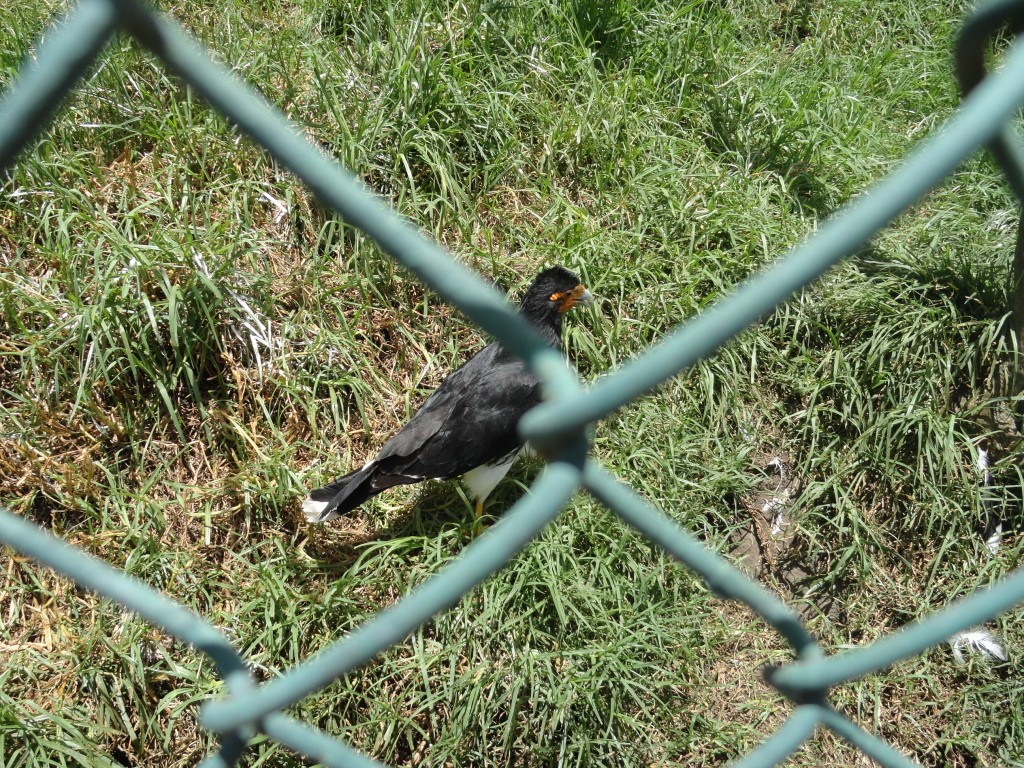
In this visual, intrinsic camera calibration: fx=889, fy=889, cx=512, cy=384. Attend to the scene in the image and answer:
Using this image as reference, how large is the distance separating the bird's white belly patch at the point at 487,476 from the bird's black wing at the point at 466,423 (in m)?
0.06

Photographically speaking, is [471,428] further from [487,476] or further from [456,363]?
[456,363]

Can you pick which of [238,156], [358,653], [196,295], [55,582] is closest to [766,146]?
[238,156]

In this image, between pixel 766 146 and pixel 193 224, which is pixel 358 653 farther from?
pixel 766 146

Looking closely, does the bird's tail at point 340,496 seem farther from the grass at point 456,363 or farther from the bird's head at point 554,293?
the bird's head at point 554,293

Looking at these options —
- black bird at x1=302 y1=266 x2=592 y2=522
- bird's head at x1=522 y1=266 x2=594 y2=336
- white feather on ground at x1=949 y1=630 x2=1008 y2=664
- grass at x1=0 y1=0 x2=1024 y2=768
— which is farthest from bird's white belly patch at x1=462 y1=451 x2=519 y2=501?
white feather on ground at x1=949 y1=630 x2=1008 y2=664

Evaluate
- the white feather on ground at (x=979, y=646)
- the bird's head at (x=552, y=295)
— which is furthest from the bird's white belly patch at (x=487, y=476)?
the white feather on ground at (x=979, y=646)

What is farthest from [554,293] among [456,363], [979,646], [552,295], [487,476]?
[979,646]

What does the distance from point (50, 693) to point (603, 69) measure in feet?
11.6

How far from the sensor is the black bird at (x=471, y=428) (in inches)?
128

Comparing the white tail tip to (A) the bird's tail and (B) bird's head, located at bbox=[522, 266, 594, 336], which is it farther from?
(B) bird's head, located at bbox=[522, 266, 594, 336]

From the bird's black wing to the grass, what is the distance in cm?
21

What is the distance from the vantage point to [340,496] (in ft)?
10.4

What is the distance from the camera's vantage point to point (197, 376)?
3.31m

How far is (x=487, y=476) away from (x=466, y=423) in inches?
10.7
